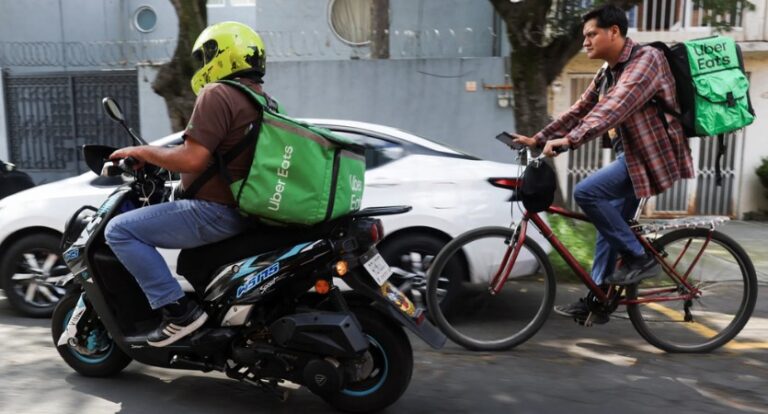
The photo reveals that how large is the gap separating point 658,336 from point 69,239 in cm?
355

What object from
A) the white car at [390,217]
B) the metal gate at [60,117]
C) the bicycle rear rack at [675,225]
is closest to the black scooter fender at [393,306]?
the white car at [390,217]

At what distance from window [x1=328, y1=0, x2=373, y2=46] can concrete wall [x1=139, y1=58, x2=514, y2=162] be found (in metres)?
2.61

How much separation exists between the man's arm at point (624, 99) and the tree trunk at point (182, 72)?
4393mm

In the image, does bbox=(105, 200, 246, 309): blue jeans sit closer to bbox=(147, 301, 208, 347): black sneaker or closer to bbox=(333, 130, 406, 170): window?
bbox=(147, 301, 208, 347): black sneaker

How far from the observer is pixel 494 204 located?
4863 millimetres

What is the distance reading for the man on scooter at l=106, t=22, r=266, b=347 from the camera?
118 inches

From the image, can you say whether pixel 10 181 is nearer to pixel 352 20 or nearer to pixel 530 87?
pixel 530 87

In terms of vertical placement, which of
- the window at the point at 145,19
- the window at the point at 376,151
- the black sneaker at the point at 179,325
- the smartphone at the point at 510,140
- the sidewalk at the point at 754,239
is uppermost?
the window at the point at 145,19

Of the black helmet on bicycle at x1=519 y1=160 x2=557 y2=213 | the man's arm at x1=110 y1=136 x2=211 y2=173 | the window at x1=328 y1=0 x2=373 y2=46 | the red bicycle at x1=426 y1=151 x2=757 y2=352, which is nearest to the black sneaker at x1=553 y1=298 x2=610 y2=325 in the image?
the red bicycle at x1=426 y1=151 x2=757 y2=352

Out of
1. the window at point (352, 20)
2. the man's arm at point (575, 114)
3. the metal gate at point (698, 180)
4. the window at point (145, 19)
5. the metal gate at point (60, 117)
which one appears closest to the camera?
the man's arm at point (575, 114)

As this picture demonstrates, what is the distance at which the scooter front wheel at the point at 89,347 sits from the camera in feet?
11.7

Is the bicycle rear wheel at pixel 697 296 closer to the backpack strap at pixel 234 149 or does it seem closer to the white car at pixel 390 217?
the white car at pixel 390 217

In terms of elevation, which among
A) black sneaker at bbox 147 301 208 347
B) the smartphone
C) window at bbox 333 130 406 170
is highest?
the smartphone

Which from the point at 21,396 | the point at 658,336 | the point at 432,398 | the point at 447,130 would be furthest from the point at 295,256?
the point at 447,130
